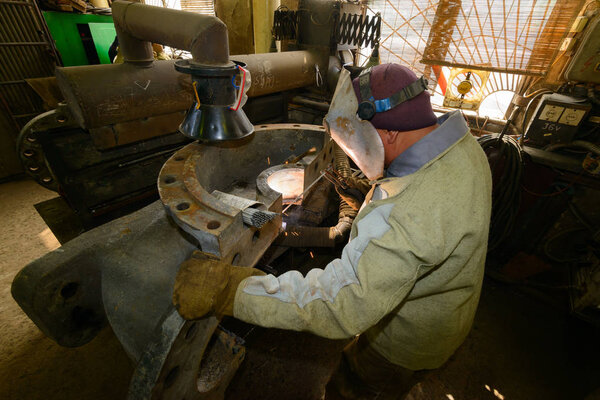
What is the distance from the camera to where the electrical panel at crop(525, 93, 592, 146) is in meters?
2.57

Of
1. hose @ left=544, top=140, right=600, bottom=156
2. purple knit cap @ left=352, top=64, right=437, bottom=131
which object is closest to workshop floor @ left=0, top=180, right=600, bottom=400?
hose @ left=544, top=140, right=600, bottom=156

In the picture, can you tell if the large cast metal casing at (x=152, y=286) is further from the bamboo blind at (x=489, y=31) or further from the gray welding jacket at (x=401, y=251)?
the bamboo blind at (x=489, y=31)

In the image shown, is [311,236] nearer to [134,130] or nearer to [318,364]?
[318,364]

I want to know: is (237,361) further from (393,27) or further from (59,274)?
(393,27)

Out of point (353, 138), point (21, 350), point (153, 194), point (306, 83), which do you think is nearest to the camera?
point (353, 138)

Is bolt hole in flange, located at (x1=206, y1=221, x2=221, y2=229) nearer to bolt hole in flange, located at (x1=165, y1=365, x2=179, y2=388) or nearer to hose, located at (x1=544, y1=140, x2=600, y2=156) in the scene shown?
bolt hole in flange, located at (x1=165, y1=365, x2=179, y2=388)

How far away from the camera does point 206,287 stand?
3.92 ft

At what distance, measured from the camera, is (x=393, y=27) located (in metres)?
4.54

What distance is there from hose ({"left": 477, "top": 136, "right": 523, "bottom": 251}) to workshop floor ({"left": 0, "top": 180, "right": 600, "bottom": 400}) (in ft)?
3.02

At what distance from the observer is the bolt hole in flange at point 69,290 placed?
152cm

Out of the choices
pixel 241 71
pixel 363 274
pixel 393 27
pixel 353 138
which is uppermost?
pixel 393 27

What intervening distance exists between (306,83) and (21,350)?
13.9 feet

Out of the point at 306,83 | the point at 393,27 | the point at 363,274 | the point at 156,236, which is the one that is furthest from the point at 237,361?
the point at 393,27

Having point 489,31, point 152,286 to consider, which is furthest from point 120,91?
point 489,31
